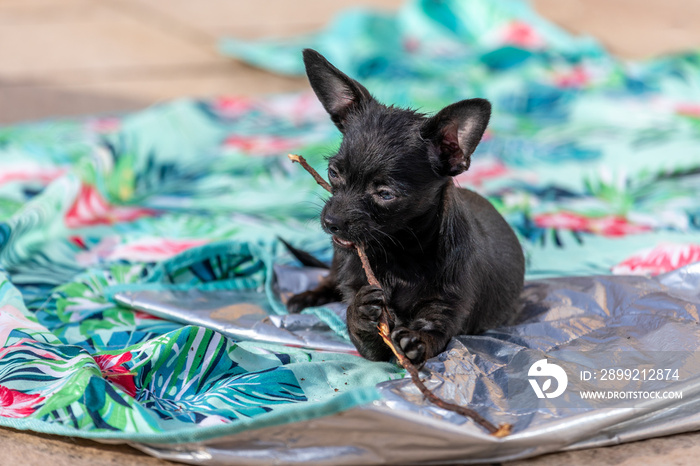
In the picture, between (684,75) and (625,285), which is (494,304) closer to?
(625,285)

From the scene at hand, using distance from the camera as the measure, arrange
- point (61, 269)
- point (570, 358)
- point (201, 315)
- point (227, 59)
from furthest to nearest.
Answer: point (227, 59) → point (61, 269) → point (201, 315) → point (570, 358)

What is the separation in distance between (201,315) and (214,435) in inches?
36.4

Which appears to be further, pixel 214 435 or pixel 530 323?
pixel 530 323

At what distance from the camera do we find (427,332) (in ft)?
8.09

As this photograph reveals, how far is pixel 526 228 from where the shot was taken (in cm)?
386

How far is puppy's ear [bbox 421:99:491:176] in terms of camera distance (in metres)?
2.34

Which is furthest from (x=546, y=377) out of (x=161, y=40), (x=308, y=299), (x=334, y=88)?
(x=161, y=40)

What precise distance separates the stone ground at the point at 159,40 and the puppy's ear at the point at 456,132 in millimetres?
4591

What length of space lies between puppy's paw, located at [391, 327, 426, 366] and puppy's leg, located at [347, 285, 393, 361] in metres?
0.09

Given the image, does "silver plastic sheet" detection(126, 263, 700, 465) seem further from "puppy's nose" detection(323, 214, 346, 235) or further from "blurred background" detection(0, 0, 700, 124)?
"blurred background" detection(0, 0, 700, 124)

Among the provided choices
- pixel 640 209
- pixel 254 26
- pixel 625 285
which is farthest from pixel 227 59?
pixel 625 285

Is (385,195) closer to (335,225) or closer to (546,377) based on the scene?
(335,225)

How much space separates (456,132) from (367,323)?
0.71 metres

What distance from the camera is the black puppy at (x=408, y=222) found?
2404 millimetres
